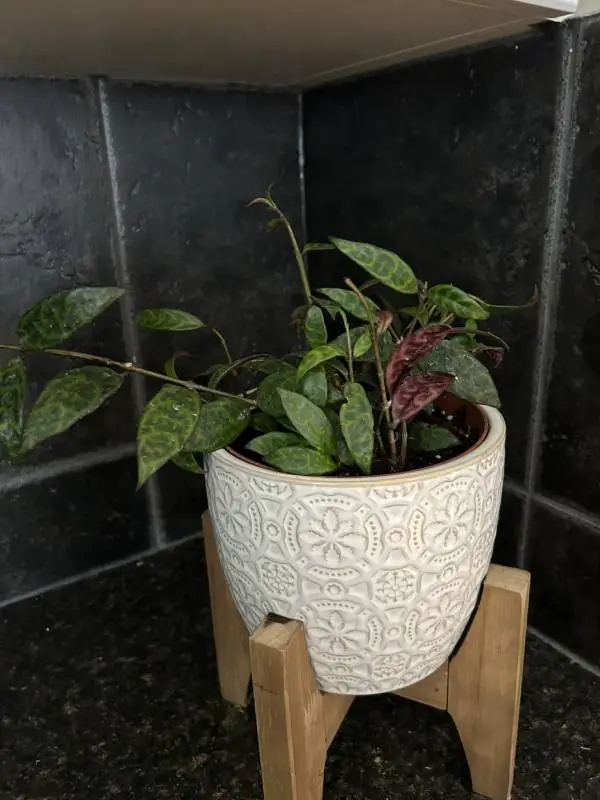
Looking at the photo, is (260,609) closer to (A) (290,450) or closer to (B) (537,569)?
(A) (290,450)

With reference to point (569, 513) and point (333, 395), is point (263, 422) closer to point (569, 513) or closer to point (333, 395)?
point (333, 395)

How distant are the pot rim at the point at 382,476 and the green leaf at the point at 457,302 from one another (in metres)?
0.09

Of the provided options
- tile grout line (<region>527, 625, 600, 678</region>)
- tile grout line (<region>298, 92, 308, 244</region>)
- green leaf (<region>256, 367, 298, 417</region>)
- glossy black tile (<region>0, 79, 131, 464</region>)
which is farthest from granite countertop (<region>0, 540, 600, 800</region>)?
tile grout line (<region>298, 92, 308, 244</region>)

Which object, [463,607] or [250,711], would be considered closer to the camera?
[463,607]

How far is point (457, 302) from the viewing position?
526mm

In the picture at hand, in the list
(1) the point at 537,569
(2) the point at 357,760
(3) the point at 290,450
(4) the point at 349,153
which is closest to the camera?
(3) the point at 290,450

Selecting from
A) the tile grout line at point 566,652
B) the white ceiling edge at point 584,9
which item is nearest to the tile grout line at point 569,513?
the tile grout line at point 566,652

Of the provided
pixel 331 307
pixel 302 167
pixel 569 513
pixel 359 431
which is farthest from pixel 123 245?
pixel 569 513

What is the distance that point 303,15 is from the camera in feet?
1.84

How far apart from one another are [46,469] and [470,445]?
543 millimetres

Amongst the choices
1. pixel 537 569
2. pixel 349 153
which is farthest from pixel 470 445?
pixel 349 153

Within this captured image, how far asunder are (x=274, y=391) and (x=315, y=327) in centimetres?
6

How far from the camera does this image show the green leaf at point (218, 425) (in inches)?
20.7

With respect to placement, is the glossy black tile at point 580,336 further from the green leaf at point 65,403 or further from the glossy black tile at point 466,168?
the green leaf at point 65,403
